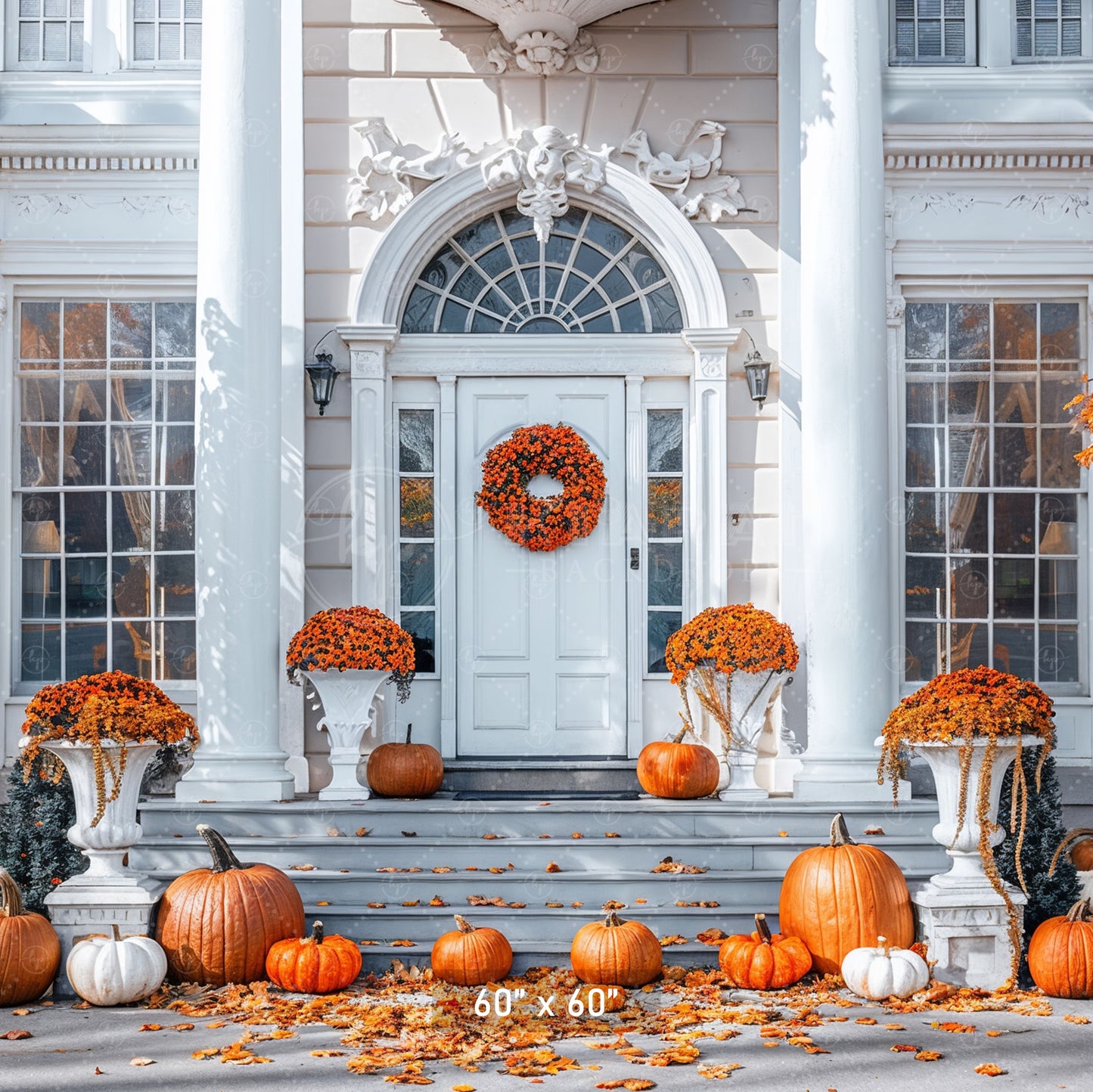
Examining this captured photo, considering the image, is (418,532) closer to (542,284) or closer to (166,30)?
(542,284)

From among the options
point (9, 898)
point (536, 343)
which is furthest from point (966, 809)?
point (9, 898)

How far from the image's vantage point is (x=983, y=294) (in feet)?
27.9

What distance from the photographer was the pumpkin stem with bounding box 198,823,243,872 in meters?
5.84

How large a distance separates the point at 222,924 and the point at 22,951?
817 mm

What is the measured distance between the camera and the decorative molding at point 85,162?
8.40 m

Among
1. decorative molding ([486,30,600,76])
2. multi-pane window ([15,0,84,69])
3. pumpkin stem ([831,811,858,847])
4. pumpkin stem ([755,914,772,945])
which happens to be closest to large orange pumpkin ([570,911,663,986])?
pumpkin stem ([755,914,772,945])

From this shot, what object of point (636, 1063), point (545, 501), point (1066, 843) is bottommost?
point (636, 1063)

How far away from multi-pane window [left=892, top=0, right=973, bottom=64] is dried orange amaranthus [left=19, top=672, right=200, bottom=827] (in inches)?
247

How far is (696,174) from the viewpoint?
836 centimetres

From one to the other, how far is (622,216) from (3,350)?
4.05 metres

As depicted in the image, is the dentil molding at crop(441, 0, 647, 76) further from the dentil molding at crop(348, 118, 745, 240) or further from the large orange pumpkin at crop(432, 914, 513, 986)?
the large orange pumpkin at crop(432, 914, 513, 986)

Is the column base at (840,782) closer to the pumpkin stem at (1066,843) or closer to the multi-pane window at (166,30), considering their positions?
the pumpkin stem at (1066,843)

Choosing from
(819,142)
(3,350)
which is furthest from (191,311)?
(819,142)

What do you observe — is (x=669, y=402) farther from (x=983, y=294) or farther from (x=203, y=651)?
(x=203, y=651)
